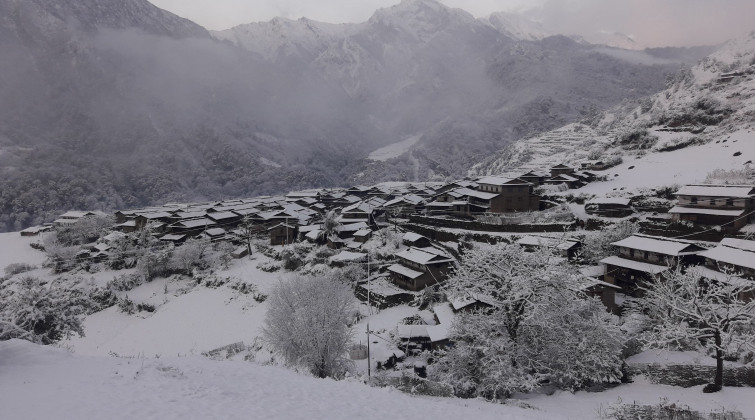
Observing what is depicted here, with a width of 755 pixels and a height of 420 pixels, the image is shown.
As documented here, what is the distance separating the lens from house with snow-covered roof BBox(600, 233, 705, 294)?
29812mm

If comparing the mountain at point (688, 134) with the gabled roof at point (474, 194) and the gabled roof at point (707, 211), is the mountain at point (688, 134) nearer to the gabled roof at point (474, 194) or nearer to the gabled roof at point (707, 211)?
the gabled roof at point (707, 211)

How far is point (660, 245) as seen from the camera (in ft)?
101

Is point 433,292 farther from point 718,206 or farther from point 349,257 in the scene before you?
point 718,206

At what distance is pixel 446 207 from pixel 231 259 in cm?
3369

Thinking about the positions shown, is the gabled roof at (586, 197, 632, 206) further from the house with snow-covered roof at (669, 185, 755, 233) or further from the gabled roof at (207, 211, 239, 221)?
the gabled roof at (207, 211, 239, 221)

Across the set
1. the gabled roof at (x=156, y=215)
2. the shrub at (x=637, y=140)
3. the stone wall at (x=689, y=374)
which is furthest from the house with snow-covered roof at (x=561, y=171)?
the gabled roof at (x=156, y=215)

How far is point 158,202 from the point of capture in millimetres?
126000

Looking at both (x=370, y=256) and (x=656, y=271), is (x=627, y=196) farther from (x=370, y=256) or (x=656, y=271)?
(x=370, y=256)

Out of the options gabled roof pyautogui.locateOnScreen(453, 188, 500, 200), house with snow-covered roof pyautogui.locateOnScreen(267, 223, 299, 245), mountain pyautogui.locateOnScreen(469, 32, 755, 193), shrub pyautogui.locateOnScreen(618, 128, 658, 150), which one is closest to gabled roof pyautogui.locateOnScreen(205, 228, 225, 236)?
house with snow-covered roof pyautogui.locateOnScreen(267, 223, 299, 245)

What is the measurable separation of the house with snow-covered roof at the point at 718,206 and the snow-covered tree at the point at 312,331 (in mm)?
36134

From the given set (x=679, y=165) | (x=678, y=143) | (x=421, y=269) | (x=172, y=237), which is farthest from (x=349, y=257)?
(x=678, y=143)

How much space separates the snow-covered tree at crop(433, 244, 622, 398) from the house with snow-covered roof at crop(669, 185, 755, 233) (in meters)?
24.7

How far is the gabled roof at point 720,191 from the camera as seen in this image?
35156 mm

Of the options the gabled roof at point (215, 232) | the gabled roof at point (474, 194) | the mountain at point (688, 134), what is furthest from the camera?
the gabled roof at point (215, 232)
